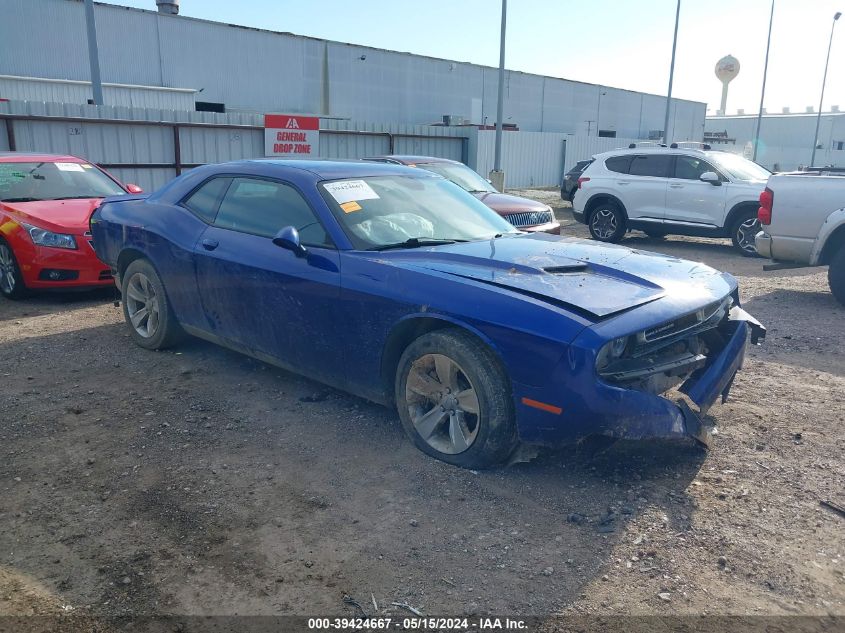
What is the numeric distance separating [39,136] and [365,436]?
11056 mm

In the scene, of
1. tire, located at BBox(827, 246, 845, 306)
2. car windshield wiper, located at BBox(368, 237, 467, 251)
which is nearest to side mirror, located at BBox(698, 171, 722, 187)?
tire, located at BBox(827, 246, 845, 306)

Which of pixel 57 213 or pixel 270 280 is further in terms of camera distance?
pixel 57 213

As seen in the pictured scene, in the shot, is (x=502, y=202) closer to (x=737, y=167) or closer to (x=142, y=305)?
(x=737, y=167)

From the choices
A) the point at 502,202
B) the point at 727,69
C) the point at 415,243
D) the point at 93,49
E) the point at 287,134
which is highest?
the point at 727,69

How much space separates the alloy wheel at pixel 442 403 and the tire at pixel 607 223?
10464 mm

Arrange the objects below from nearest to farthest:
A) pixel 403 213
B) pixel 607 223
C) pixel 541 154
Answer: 1. pixel 403 213
2. pixel 607 223
3. pixel 541 154

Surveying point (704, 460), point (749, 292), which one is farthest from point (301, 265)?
point (749, 292)

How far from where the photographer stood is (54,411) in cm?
468

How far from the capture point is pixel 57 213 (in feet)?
25.5

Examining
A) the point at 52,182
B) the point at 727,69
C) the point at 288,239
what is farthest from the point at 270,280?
the point at 727,69

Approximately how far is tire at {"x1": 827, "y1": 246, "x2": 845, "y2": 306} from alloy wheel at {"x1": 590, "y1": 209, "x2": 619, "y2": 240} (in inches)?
231

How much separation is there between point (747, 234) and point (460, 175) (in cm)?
513

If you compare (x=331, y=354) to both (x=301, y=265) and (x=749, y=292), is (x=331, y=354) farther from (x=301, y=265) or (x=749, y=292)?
(x=749, y=292)

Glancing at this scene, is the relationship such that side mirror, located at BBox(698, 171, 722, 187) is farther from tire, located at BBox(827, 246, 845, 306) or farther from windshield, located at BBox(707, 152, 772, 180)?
tire, located at BBox(827, 246, 845, 306)
